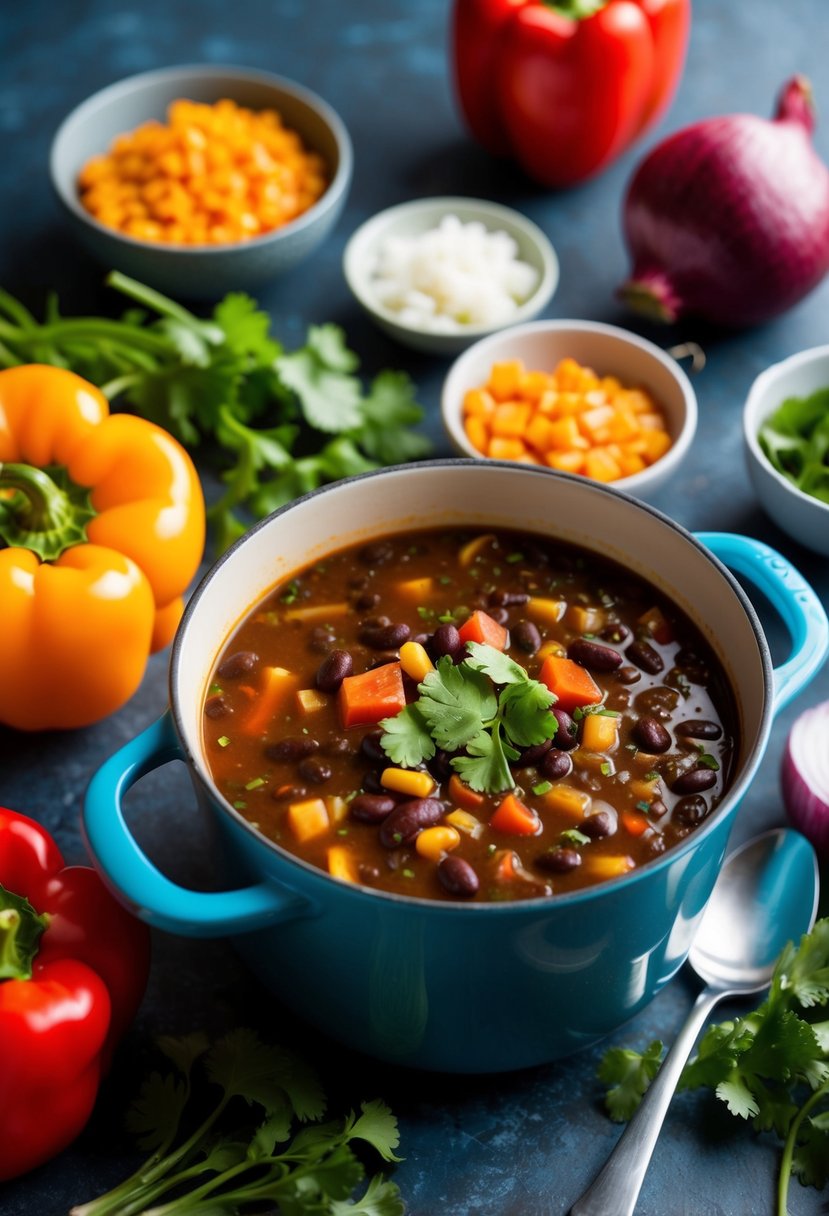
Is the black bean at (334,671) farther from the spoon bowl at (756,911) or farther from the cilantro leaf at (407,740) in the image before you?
the spoon bowl at (756,911)

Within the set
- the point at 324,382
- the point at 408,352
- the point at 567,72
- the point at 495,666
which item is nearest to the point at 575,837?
the point at 495,666

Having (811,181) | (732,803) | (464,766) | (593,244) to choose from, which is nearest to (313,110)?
(593,244)

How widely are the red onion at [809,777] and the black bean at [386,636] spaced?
3.07ft

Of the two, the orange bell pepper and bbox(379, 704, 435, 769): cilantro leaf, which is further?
the orange bell pepper

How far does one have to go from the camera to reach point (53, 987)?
243 cm

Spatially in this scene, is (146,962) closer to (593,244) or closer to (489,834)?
→ (489,834)

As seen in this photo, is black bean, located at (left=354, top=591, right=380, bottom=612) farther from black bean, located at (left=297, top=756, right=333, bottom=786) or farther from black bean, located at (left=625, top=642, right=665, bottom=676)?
black bean, located at (left=625, top=642, right=665, bottom=676)

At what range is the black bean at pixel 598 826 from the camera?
8.24ft

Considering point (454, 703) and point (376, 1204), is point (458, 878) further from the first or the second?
point (376, 1204)

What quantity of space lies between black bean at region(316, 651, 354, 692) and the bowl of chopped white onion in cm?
160

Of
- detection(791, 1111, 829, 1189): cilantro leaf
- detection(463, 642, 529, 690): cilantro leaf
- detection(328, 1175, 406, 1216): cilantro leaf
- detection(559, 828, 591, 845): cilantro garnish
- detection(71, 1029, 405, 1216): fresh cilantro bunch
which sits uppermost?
detection(463, 642, 529, 690): cilantro leaf

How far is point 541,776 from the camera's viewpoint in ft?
8.57

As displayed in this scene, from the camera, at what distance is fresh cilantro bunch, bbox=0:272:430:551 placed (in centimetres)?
371

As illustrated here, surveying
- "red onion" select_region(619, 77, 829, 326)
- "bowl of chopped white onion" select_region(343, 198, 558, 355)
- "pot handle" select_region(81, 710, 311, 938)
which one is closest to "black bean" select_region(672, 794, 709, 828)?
"pot handle" select_region(81, 710, 311, 938)
